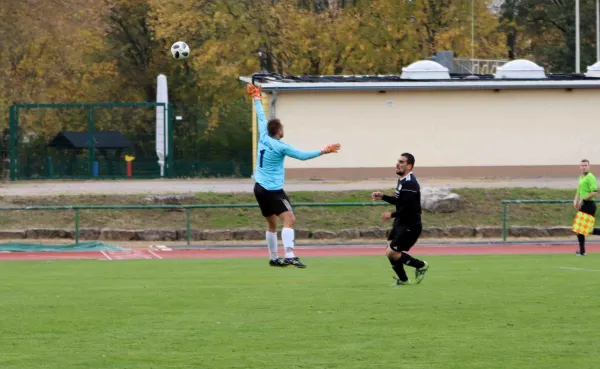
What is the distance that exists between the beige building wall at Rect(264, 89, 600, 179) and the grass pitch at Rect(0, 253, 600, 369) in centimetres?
2339

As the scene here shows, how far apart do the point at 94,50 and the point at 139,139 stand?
1363 centimetres

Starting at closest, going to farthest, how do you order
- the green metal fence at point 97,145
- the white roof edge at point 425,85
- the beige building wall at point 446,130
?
the white roof edge at point 425,85, the beige building wall at point 446,130, the green metal fence at point 97,145

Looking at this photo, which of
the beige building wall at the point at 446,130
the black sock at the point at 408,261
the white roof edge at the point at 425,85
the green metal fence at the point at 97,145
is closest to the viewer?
the black sock at the point at 408,261

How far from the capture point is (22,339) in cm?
965

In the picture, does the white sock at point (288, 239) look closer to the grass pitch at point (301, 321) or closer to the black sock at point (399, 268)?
the grass pitch at point (301, 321)

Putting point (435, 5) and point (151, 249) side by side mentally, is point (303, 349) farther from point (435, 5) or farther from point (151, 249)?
point (435, 5)

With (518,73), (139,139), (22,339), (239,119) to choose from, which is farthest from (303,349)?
(239,119)

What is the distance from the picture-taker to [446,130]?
40438mm

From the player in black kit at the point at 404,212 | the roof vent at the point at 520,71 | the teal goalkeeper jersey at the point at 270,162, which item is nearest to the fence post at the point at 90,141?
the roof vent at the point at 520,71

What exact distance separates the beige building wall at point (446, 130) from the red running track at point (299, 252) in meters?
12.9

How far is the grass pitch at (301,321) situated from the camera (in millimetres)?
8633

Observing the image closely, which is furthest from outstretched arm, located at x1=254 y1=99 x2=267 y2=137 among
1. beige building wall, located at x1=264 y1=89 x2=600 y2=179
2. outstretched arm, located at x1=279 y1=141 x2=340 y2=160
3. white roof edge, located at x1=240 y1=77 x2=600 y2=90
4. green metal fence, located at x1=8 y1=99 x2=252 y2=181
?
green metal fence, located at x1=8 y1=99 x2=252 y2=181

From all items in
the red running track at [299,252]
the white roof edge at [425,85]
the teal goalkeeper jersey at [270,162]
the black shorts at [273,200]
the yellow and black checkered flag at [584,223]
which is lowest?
the red running track at [299,252]

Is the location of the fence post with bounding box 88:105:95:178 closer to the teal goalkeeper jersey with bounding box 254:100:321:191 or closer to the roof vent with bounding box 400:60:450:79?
the roof vent with bounding box 400:60:450:79
